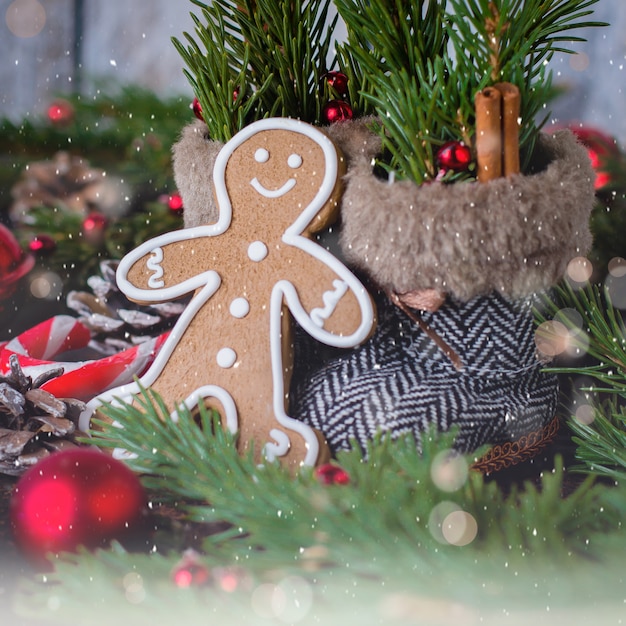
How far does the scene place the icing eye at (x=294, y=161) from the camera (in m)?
0.49

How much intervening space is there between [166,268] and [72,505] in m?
0.19

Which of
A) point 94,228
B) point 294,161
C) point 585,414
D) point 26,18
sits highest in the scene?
point 26,18

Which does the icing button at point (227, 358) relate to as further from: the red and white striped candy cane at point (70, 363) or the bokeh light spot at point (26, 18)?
the bokeh light spot at point (26, 18)

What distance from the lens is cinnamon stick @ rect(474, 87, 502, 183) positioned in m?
0.44

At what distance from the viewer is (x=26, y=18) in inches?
32.5

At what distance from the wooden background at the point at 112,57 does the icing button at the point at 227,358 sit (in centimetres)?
42

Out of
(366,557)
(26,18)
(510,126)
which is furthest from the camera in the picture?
(26,18)

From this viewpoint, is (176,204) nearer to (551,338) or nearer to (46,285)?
(46,285)

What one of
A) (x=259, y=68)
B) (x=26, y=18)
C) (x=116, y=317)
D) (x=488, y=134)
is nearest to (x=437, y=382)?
(x=488, y=134)

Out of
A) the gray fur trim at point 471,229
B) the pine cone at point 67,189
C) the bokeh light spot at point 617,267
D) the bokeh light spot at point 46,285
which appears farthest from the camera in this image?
the pine cone at point 67,189

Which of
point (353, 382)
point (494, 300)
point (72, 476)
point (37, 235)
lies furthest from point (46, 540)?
point (37, 235)

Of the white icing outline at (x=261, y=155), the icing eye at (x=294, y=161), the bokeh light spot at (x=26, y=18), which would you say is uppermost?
the bokeh light spot at (x=26, y=18)

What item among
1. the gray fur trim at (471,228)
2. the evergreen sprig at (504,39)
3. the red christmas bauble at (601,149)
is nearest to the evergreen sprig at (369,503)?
the gray fur trim at (471,228)

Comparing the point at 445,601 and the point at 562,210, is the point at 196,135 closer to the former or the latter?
the point at 562,210
